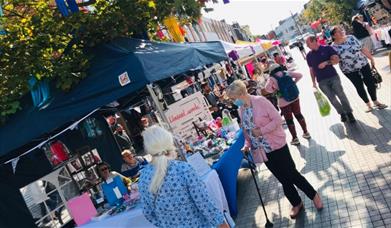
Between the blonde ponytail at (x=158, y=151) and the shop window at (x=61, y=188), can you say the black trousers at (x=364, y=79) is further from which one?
the blonde ponytail at (x=158, y=151)

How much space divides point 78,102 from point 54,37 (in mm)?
1697

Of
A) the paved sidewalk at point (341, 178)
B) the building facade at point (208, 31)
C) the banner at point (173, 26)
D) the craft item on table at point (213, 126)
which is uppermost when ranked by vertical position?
the building facade at point (208, 31)

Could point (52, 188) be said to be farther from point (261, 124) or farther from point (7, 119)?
point (261, 124)

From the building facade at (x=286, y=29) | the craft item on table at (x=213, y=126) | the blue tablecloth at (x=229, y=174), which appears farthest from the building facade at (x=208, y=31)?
the building facade at (x=286, y=29)

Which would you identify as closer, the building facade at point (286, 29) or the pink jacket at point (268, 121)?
the pink jacket at point (268, 121)

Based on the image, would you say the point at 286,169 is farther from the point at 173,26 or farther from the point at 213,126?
the point at 173,26

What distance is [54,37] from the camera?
20.1 feet

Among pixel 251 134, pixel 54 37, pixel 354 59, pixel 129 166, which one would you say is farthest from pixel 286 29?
pixel 251 134

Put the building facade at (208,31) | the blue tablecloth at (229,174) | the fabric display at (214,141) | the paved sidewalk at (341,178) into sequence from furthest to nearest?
the building facade at (208,31)
the fabric display at (214,141)
the blue tablecloth at (229,174)
the paved sidewalk at (341,178)

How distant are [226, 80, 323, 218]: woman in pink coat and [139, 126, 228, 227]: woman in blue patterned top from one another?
5.34ft

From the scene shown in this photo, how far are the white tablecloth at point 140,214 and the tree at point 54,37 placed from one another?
1.78 m

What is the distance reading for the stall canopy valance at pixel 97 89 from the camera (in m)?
4.80

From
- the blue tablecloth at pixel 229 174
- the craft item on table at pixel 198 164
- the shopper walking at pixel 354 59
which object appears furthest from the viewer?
the shopper walking at pixel 354 59

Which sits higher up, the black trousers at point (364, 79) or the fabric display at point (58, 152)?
the fabric display at point (58, 152)
